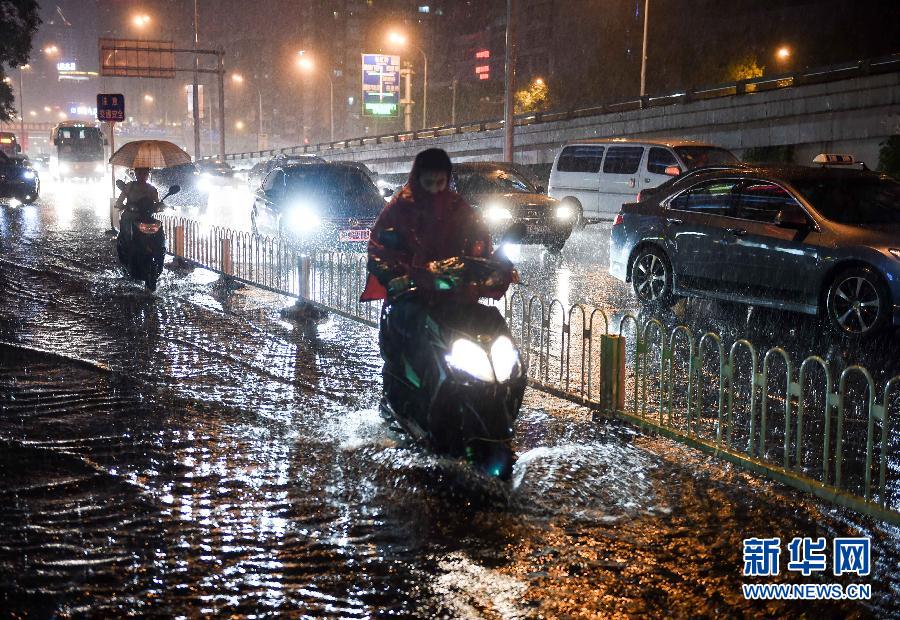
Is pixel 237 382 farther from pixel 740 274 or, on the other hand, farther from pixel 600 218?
pixel 600 218

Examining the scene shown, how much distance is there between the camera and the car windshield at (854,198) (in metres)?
10.9

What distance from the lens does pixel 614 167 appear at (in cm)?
2316

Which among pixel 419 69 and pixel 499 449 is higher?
pixel 419 69

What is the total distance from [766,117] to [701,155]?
11.9 m

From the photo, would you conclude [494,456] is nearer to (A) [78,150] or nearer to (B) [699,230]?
(B) [699,230]

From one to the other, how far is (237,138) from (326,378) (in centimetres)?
12934

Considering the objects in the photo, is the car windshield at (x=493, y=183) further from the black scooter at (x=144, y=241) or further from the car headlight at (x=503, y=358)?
the car headlight at (x=503, y=358)

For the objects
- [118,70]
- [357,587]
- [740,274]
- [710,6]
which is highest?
[710,6]

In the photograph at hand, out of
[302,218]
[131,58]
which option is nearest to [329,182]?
[302,218]

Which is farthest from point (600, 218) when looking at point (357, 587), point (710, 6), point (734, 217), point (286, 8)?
point (286, 8)

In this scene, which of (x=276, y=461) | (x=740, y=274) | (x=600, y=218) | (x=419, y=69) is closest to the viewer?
(x=276, y=461)

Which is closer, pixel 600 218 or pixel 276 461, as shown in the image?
pixel 276 461

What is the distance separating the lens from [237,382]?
8469mm

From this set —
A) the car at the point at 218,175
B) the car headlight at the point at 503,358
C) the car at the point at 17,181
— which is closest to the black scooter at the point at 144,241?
the car headlight at the point at 503,358
